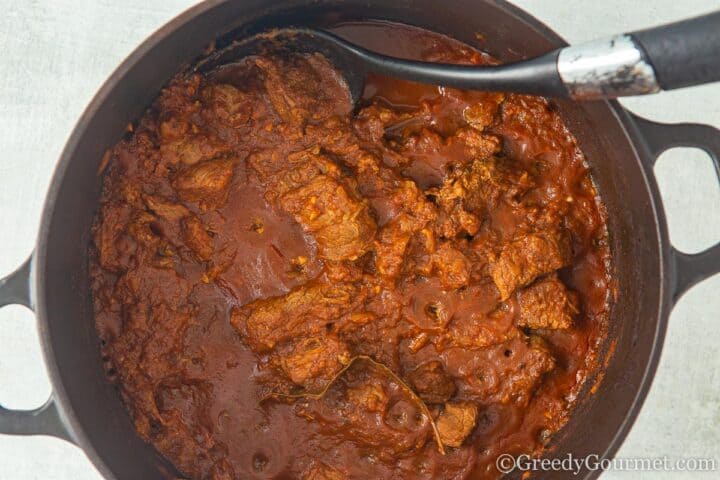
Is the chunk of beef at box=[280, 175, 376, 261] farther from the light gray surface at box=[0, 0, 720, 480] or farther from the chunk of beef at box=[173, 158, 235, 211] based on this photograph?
the light gray surface at box=[0, 0, 720, 480]

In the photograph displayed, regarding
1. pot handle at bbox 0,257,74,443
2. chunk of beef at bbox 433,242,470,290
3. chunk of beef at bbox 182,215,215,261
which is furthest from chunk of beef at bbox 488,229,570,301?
pot handle at bbox 0,257,74,443

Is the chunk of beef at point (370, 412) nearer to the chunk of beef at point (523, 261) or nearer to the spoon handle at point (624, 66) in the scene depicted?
the chunk of beef at point (523, 261)

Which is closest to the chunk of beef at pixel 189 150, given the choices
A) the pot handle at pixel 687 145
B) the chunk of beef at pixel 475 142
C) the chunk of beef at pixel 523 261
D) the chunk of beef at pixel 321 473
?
the chunk of beef at pixel 475 142

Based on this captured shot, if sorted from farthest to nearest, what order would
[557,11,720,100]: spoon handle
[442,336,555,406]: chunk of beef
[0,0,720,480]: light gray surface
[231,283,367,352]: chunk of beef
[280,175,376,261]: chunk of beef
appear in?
[0,0,720,480]: light gray surface < [442,336,555,406]: chunk of beef < [231,283,367,352]: chunk of beef < [280,175,376,261]: chunk of beef < [557,11,720,100]: spoon handle

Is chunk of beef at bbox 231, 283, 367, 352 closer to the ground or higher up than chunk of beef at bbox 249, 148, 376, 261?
closer to the ground

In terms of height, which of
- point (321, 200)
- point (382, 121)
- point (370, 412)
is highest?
point (382, 121)

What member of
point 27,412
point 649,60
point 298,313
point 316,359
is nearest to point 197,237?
Answer: point 298,313

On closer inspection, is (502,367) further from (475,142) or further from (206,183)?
(206,183)
